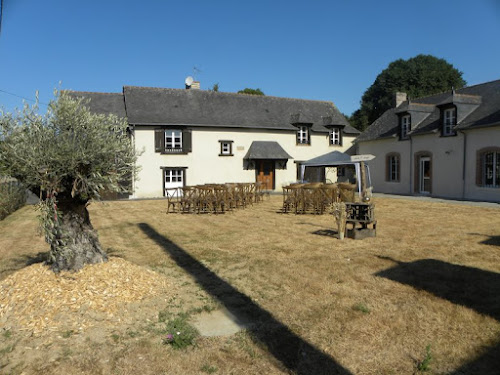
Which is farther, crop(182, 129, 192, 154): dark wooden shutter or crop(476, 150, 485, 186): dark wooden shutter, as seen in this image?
crop(182, 129, 192, 154): dark wooden shutter

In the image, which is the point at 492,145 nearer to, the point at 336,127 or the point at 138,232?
the point at 336,127

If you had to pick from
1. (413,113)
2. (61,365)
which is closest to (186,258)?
(61,365)

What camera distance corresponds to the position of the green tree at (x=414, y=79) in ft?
136

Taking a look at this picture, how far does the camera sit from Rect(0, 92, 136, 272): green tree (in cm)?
447

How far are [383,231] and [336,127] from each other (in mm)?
18603

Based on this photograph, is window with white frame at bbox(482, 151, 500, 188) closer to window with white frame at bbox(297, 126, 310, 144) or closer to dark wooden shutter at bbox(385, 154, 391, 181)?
dark wooden shutter at bbox(385, 154, 391, 181)

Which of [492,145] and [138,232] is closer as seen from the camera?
[138,232]

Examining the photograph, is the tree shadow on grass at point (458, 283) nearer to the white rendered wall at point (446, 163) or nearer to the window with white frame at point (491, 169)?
the window with white frame at point (491, 169)

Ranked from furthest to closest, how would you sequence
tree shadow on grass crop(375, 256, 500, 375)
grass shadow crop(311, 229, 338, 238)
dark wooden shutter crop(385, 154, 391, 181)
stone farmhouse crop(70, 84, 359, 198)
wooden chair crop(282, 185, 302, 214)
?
dark wooden shutter crop(385, 154, 391, 181) → stone farmhouse crop(70, 84, 359, 198) → wooden chair crop(282, 185, 302, 214) → grass shadow crop(311, 229, 338, 238) → tree shadow on grass crop(375, 256, 500, 375)

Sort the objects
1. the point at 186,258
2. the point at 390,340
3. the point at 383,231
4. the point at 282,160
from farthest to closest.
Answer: the point at 282,160 → the point at 383,231 → the point at 186,258 → the point at 390,340

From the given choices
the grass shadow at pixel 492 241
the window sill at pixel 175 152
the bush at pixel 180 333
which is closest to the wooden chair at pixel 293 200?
the grass shadow at pixel 492 241

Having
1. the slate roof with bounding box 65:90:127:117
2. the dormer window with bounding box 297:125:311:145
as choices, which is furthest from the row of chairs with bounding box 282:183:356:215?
the slate roof with bounding box 65:90:127:117

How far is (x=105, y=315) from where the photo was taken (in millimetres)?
4199

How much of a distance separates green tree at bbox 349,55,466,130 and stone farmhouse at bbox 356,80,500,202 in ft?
65.4
